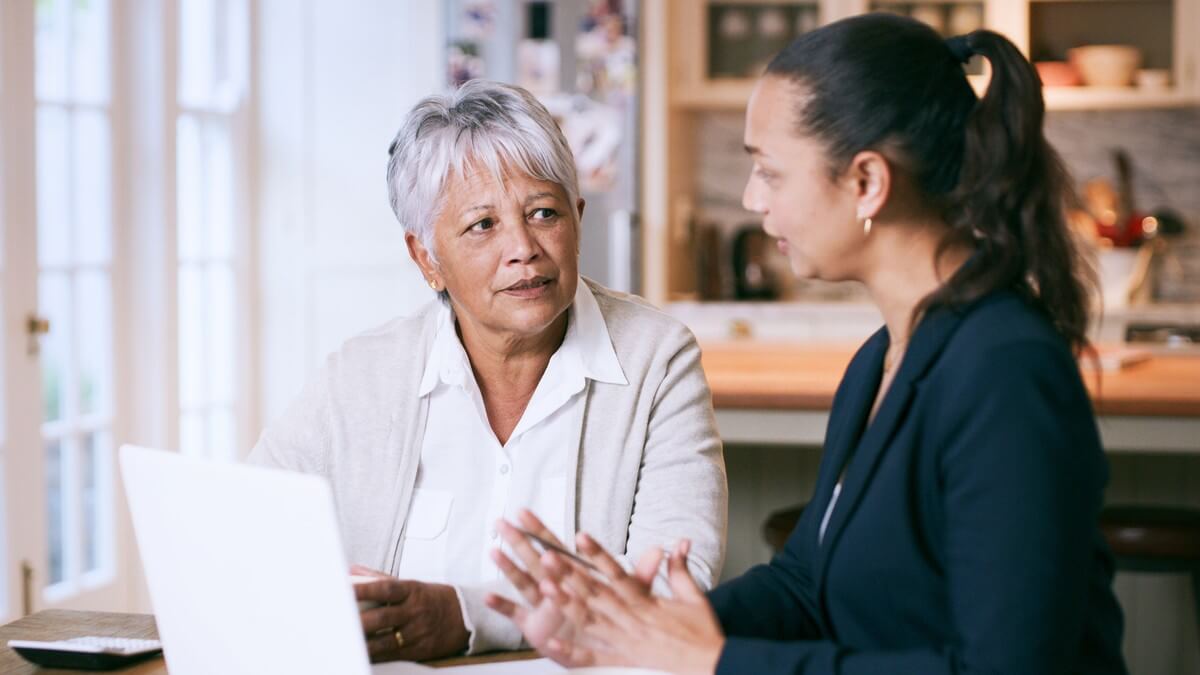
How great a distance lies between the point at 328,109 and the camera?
4.82 m

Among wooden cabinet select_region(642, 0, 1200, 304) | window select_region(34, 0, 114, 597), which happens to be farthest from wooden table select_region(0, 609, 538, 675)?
wooden cabinet select_region(642, 0, 1200, 304)

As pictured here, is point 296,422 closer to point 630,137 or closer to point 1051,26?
point 630,137

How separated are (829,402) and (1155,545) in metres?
0.68

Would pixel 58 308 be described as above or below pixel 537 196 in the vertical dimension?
below

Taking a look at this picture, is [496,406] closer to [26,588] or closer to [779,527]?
[779,527]

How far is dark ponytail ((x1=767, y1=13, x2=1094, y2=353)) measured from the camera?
123 cm

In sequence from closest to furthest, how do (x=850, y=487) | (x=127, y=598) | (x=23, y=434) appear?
1. (x=850, y=487)
2. (x=23, y=434)
3. (x=127, y=598)

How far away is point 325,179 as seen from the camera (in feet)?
15.8

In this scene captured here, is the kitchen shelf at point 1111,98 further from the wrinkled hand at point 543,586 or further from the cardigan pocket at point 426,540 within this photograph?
the wrinkled hand at point 543,586

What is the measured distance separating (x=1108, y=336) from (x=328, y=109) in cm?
287

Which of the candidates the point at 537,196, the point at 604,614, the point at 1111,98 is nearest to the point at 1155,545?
the point at 537,196

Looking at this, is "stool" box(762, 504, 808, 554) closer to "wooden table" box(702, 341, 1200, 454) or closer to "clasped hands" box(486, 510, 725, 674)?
"wooden table" box(702, 341, 1200, 454)

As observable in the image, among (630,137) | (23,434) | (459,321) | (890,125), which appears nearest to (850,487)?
(890,125)

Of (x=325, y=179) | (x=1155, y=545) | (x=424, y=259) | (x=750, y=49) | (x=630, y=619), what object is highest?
(x=750, y=49)
